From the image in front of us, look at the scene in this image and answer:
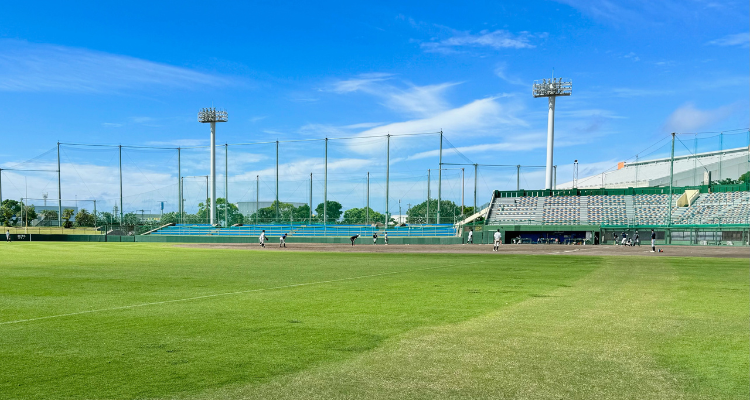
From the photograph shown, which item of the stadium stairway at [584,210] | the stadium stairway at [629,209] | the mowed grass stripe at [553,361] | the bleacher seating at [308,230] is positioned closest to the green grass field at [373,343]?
the mowed grass stripe at [553,361]

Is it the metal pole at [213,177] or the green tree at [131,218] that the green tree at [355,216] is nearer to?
the metal pole at [213,177]

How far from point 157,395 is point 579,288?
1135 cm

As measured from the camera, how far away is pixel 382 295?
1223 centimetres

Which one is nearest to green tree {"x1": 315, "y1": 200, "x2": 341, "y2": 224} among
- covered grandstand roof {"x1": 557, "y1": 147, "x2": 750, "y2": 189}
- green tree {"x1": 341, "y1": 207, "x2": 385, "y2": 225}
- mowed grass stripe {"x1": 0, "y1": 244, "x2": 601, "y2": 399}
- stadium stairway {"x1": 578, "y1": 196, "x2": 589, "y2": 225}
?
green tree {"x1": 341, "y1": 207, "x2": 385, "y2": 225}

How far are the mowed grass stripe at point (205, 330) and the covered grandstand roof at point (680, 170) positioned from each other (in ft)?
309

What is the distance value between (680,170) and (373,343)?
12979 cm

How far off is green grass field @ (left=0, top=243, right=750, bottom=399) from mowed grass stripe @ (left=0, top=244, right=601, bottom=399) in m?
0.03

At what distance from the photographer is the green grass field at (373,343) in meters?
5.30

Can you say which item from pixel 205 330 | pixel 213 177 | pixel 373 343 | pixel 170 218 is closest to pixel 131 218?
pixel 170 218

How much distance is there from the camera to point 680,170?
118312 millimetres

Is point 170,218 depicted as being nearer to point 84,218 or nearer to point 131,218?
point 131,218

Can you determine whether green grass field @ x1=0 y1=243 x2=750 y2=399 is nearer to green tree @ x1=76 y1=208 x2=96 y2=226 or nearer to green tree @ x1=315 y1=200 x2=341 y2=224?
green tree @ x1=315 y1=200 x2=341 y2=224

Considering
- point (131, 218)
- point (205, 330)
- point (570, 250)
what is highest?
point (205, 330)

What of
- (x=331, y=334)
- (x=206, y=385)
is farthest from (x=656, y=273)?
(x=206, y=385)
